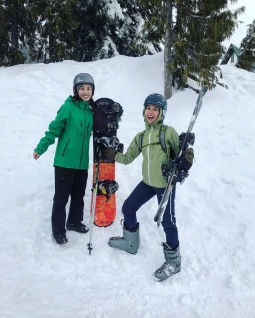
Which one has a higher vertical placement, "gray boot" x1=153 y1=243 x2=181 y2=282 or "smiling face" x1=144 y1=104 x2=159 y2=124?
"smiling face" x1=144 y1=104 x2=159 y2=124

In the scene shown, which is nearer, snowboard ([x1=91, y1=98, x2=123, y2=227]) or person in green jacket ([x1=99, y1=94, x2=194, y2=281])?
person in green jacket ([x1=99, y1=94, x2=194, y2=281])

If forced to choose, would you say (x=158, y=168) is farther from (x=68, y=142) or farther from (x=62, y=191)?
(x=62, y=191)

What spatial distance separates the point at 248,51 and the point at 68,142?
22334 millimetres

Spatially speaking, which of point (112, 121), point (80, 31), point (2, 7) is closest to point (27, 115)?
point (112, 121)

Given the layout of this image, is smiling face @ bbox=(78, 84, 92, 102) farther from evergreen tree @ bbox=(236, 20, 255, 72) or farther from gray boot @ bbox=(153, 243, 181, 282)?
evergreen tree @ bbox=(236, 20, 255, 72)

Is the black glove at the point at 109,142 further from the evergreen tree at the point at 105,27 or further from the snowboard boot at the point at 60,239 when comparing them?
the evergreen tree at the point at 105,27

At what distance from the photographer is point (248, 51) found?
2273 cm

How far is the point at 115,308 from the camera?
3.38 m

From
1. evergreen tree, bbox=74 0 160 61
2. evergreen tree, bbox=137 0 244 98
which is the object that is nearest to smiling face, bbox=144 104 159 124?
evergreen tree, bbox=137 0 244 98

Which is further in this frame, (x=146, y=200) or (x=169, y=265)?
(x=146, y=200)

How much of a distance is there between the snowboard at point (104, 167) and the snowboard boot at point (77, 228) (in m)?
0.22

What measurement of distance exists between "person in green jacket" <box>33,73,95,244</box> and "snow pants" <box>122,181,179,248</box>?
90 centimetres

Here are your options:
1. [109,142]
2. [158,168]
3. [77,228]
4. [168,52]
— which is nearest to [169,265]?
[158,168]

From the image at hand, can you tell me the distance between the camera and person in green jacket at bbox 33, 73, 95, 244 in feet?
14.0
